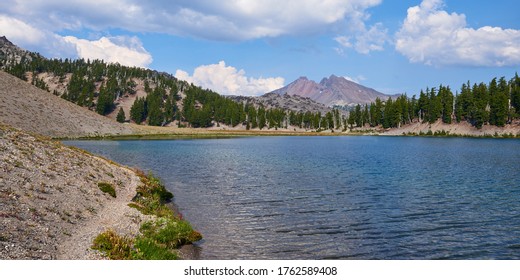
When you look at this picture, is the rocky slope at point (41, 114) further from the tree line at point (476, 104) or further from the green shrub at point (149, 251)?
the tree line at point (476, 104)

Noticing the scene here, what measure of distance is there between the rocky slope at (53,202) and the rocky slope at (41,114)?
255 feet

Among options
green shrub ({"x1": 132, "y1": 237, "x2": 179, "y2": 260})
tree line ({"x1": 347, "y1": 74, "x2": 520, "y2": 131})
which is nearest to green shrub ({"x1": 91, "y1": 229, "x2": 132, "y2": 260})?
green shrub ({"x1": 132, "y1": 237, "x2": 179, "y2": 260})

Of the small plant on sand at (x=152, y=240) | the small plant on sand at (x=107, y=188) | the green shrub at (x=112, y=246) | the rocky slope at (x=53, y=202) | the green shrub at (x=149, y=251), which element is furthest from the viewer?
the small plant on sand at (x=107, y=188)

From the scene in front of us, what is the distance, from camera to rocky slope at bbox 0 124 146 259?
1524cm

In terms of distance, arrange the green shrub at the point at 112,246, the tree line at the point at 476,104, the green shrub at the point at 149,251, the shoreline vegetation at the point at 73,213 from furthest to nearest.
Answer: the tree line at the point at 476,104, the green shrub at the point at 149,251, the green shrub at the point at 112,246, the shoreline vegetation at the point at 73,213

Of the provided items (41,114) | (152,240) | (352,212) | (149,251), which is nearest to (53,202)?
(152,240)

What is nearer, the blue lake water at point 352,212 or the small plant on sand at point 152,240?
the small plant on sand at point 152,240

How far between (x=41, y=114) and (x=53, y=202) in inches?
4282

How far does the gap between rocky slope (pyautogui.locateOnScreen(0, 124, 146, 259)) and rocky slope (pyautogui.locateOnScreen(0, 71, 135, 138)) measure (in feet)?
255

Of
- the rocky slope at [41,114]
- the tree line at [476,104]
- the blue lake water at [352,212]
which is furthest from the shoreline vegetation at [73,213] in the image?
the tree line at [476,104]

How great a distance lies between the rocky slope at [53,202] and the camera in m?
15.2
